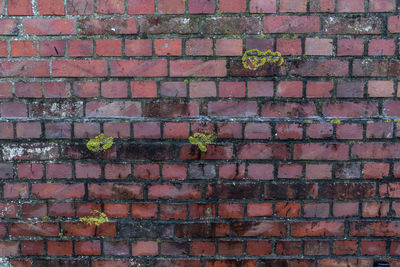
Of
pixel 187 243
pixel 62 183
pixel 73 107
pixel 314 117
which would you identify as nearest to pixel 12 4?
pixel 73 107

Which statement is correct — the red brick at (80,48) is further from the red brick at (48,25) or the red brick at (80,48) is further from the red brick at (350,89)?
the red brick at (350,89)

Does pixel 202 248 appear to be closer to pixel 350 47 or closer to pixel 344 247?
pixel 344 247

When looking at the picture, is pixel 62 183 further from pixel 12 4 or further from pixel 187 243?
pixel 12 4

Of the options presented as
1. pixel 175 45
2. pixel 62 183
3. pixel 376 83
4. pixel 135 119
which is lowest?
pixel 62 183

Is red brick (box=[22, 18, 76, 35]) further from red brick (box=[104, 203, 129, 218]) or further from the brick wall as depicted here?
red brick (box=[104, 203, 129, 218])

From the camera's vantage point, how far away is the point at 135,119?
153cm

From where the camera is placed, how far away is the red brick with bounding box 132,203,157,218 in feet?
5.15

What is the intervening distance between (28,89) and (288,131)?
1350 mm

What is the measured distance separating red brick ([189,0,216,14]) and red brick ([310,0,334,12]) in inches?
19.3

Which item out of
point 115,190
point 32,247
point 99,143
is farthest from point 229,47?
point 32,247

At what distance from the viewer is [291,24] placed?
1.49m

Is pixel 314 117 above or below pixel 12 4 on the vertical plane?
below

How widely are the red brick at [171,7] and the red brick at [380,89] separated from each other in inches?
40.3

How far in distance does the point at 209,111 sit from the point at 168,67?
12.0 inches
